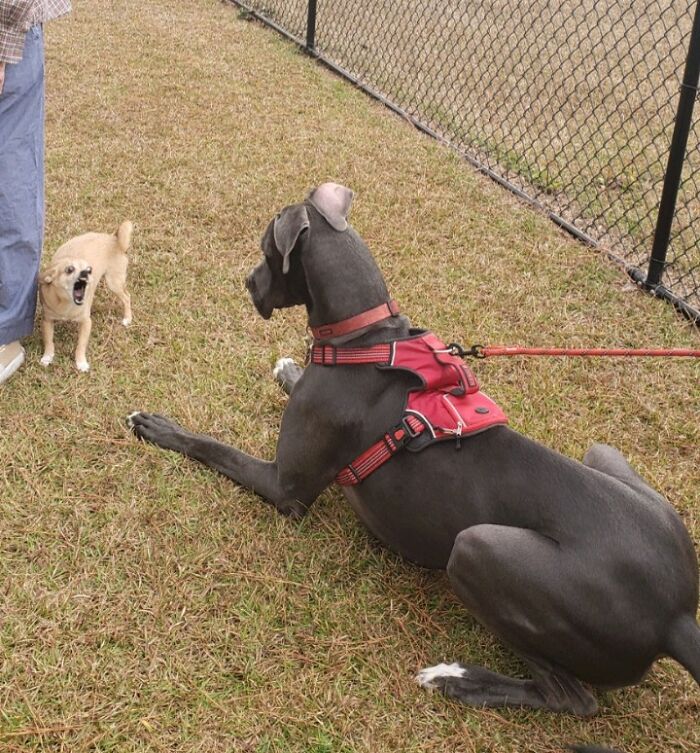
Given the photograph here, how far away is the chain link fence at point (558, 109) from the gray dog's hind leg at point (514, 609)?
2.95m

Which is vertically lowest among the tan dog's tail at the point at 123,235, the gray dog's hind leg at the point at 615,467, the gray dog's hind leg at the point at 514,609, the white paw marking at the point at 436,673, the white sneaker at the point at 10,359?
the white sneaker at the point at 10,359

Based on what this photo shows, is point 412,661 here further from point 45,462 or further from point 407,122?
point 407,122

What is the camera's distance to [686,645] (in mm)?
2404

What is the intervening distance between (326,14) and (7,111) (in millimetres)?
7067

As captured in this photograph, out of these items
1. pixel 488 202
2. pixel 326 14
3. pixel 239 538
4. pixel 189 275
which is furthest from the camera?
pixel 326 14

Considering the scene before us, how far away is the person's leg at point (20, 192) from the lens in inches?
142

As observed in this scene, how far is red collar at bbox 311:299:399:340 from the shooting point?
9.79ft

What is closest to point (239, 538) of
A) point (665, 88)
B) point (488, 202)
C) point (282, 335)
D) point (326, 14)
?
point (282, 335)

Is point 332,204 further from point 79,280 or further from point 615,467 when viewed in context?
point 79,280

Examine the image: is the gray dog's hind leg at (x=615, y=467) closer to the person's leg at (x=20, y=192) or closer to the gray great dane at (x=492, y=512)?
the gray great dane at (x=492, y=512)

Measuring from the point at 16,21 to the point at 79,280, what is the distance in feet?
3.75

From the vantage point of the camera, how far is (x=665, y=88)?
8.41m

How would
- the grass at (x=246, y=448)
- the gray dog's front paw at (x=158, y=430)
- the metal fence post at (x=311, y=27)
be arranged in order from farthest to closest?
the metal fence post at (x=311, y=27), the gray dog's front paw at (x=158, y=430), the grass at (x=246, y=448)

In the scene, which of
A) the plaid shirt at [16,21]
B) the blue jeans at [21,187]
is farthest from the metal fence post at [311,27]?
the plaid shirt at [16,21]
